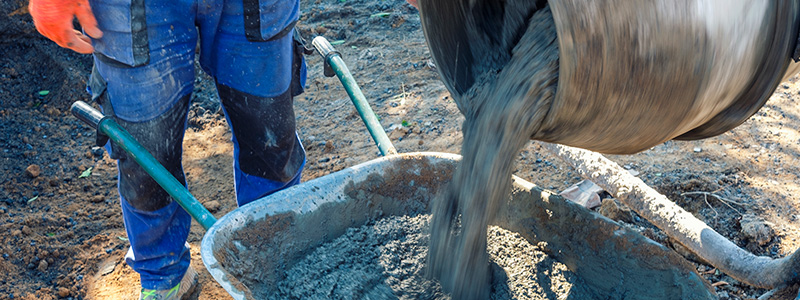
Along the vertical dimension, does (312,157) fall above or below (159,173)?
below

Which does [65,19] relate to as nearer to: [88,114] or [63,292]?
[88,114]

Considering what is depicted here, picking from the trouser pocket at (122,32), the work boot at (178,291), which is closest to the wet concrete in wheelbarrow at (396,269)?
the work boot at (178,291)

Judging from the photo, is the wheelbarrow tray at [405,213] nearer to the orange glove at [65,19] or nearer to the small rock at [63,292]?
the orange glove at [65,19]

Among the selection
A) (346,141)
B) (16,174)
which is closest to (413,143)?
(346,141)

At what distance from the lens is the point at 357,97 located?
8.25 ft

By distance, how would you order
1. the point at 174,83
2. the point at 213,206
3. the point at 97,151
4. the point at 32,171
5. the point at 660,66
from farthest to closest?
1. the point at 97,151
2. the point at 32,171
3. the point at 213,206
4. the point at 174,83
5. the point at 660,66

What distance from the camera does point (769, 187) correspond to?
325 cm

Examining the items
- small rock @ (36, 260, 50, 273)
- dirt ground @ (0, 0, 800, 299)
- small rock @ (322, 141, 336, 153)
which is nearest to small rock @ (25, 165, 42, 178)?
dirt ground @ (0, 0, 800, 299)

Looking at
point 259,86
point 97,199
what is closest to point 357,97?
point 259,86

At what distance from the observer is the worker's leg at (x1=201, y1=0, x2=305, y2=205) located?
2.41m

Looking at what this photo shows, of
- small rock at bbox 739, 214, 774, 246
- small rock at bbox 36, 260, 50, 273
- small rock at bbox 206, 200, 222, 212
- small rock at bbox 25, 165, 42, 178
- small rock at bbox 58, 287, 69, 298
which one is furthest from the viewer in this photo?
small rock at bbox 25, 165, 42, 178

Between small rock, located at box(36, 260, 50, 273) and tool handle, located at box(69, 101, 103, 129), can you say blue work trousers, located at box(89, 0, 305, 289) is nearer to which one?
tool handle, located at box(69, 101, 103, 129)

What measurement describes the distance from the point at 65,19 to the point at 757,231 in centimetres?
288

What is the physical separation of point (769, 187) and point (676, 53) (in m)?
2.30
